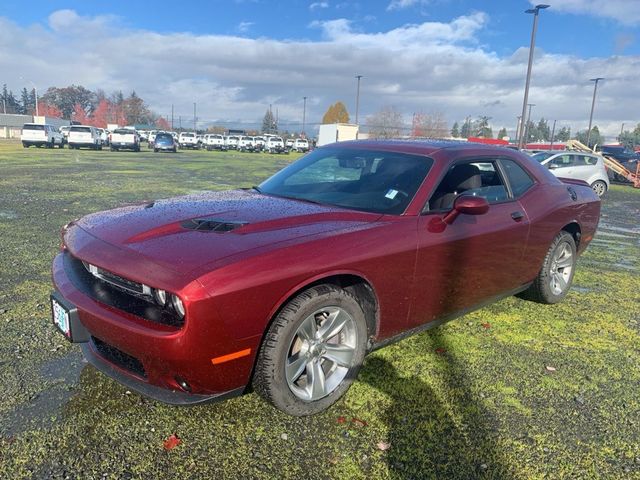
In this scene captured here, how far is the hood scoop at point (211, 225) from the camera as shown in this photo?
9.10ft

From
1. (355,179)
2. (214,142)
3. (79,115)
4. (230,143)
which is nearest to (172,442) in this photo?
(355,179)

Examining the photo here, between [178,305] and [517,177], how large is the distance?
3.26 m

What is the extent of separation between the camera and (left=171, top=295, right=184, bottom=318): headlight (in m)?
2.27

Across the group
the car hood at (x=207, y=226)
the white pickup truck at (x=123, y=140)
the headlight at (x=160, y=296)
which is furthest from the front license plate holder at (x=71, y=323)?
the white pickup truck at (x=123, y=140)

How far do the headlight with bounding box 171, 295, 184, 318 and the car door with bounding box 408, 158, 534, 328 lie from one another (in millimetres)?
1550

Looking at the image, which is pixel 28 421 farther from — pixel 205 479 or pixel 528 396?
pixel 528 396

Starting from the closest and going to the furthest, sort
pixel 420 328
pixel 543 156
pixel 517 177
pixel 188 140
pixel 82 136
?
pixel 420 328
pixel 517 177
pixel 543 156
pixel 82 136
pixel 188 140

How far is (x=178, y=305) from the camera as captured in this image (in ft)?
7.49

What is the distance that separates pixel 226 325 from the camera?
90.4 inches

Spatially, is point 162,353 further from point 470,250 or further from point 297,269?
point 470,250

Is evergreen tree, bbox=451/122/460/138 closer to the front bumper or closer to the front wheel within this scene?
the front wheel

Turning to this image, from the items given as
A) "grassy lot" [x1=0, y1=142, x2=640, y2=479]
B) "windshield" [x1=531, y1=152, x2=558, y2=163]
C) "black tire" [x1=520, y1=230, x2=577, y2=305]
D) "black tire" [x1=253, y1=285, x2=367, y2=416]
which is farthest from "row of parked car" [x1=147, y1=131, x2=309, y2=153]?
"black tire" [x1=253, y1=285, x2=367, y2=416]

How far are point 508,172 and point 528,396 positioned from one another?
6.49ft

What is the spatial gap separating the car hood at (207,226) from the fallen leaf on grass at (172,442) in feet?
2.99
